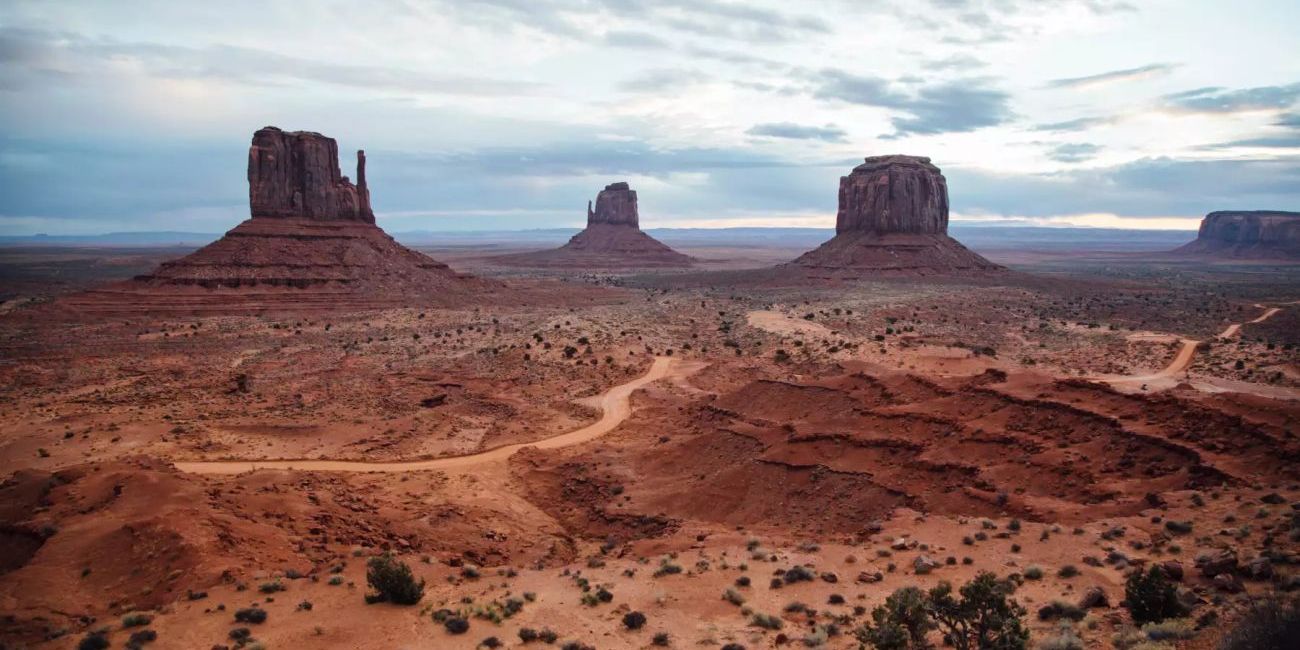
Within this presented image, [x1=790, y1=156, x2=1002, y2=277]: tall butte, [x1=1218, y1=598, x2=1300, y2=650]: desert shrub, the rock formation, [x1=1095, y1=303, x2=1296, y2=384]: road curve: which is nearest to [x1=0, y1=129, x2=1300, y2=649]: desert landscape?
[x1=1095, y1=303, x2=1296, y2=384]: road curve

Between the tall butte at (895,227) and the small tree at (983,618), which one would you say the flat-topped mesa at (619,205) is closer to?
the tall butte at (895,227)

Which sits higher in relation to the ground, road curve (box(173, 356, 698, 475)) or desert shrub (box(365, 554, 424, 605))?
desert shrub (box(365, 554, 424, 605))

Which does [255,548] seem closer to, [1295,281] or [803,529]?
[803,529]

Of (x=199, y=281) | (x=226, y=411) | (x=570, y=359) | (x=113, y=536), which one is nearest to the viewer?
(x=113, y=536)

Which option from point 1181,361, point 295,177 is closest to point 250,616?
point 1181,361

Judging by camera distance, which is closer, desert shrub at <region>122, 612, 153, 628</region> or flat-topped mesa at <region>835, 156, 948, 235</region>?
desert shrub at <region>122, 612, 153, 628</region>

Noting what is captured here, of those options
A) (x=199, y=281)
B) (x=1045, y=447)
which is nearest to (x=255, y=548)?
(x=1045, y=447)

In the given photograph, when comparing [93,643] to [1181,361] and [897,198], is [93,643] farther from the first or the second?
[897,198]

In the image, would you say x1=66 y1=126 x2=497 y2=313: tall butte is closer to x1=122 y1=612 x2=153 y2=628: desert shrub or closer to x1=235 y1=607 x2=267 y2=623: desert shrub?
x1=122 y1=612 x2=153 y2=628: desert shrub

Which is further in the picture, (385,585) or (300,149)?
(300,149)
